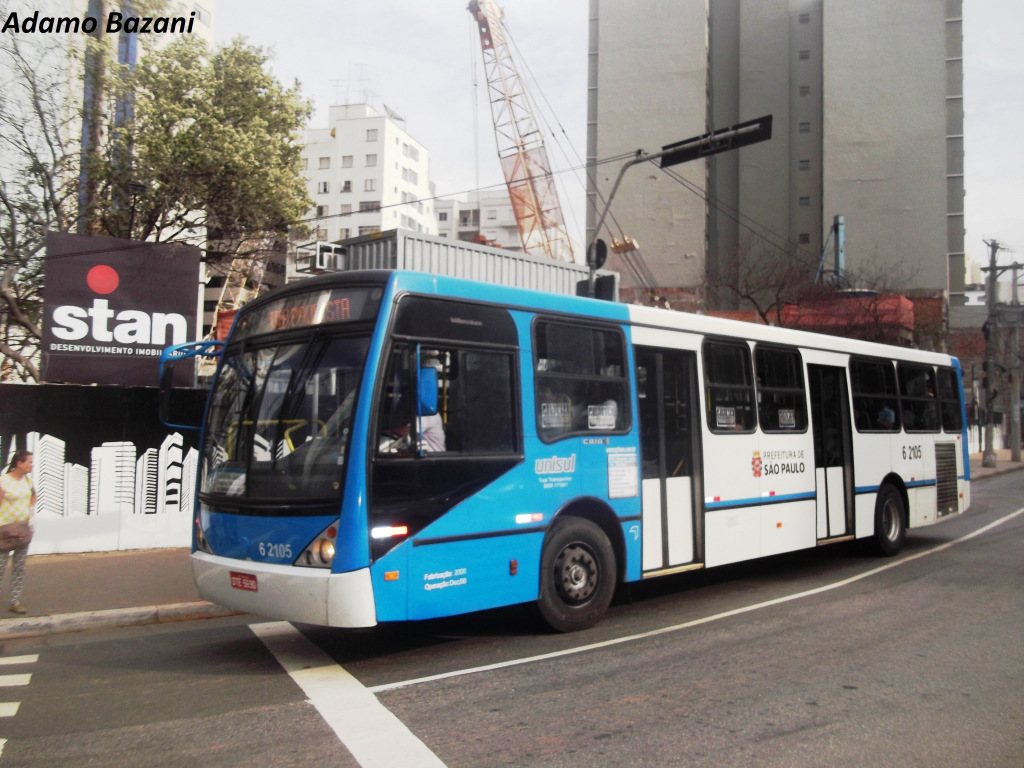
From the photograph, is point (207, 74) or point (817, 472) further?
point (207, 74)

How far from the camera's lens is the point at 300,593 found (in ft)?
19.1

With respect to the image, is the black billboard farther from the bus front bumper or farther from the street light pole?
the bus front bumper

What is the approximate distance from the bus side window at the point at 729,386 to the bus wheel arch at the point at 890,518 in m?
3.44

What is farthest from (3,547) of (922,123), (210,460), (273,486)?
(922,123)

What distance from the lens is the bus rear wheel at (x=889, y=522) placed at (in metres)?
11.5

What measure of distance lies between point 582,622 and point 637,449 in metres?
1.68

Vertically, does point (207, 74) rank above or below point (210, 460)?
above

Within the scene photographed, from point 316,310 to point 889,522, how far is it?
897 cm

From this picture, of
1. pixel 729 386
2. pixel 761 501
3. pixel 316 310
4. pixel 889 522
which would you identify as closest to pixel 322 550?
pixel 316 310

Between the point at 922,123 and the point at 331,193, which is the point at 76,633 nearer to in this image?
the point at 922,123

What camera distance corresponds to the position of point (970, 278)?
104 m

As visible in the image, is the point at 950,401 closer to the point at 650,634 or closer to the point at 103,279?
the point at 650,634

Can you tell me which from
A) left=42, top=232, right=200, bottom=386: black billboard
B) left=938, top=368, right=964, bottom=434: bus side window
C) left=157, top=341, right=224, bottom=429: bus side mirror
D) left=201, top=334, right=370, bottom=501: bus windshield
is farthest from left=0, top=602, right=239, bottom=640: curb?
left=938, top=368, right=964, bottom=434: bus side window

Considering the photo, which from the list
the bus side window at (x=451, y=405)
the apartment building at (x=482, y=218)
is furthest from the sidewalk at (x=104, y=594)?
the apartment building at (x=482, y=218)
